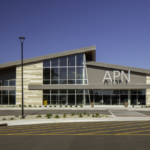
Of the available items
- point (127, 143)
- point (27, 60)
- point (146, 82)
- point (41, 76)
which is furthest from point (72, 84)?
point (127, 143)

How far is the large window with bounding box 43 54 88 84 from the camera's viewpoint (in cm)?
3203

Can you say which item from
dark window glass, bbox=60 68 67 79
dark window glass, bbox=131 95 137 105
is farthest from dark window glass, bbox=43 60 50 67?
dark window glass, bbox=131 95 137 105

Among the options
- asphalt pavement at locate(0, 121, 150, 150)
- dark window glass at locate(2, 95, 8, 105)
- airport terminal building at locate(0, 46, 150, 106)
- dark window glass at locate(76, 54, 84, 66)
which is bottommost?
dark window glass at locate(2, 95, 8, 105)

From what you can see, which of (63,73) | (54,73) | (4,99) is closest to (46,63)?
(54,73)

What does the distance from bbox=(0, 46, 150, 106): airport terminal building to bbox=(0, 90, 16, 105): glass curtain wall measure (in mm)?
1636

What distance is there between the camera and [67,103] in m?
32.1

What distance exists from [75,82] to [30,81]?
7833 mm

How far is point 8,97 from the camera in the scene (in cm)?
3381

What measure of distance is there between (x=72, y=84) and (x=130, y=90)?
10.3 metres

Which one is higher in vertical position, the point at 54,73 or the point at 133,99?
the point at 54,73

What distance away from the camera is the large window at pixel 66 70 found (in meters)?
32.0

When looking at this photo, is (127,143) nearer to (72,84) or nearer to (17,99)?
(72,84)

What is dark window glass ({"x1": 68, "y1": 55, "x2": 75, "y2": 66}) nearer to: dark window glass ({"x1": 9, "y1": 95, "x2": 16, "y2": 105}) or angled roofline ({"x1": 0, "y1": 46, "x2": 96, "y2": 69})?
angled roofline ({"x1": 0, "y1": 46, "x2": 96, "y2": 69})

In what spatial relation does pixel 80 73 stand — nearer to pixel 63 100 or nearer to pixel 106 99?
pixel 63 100
